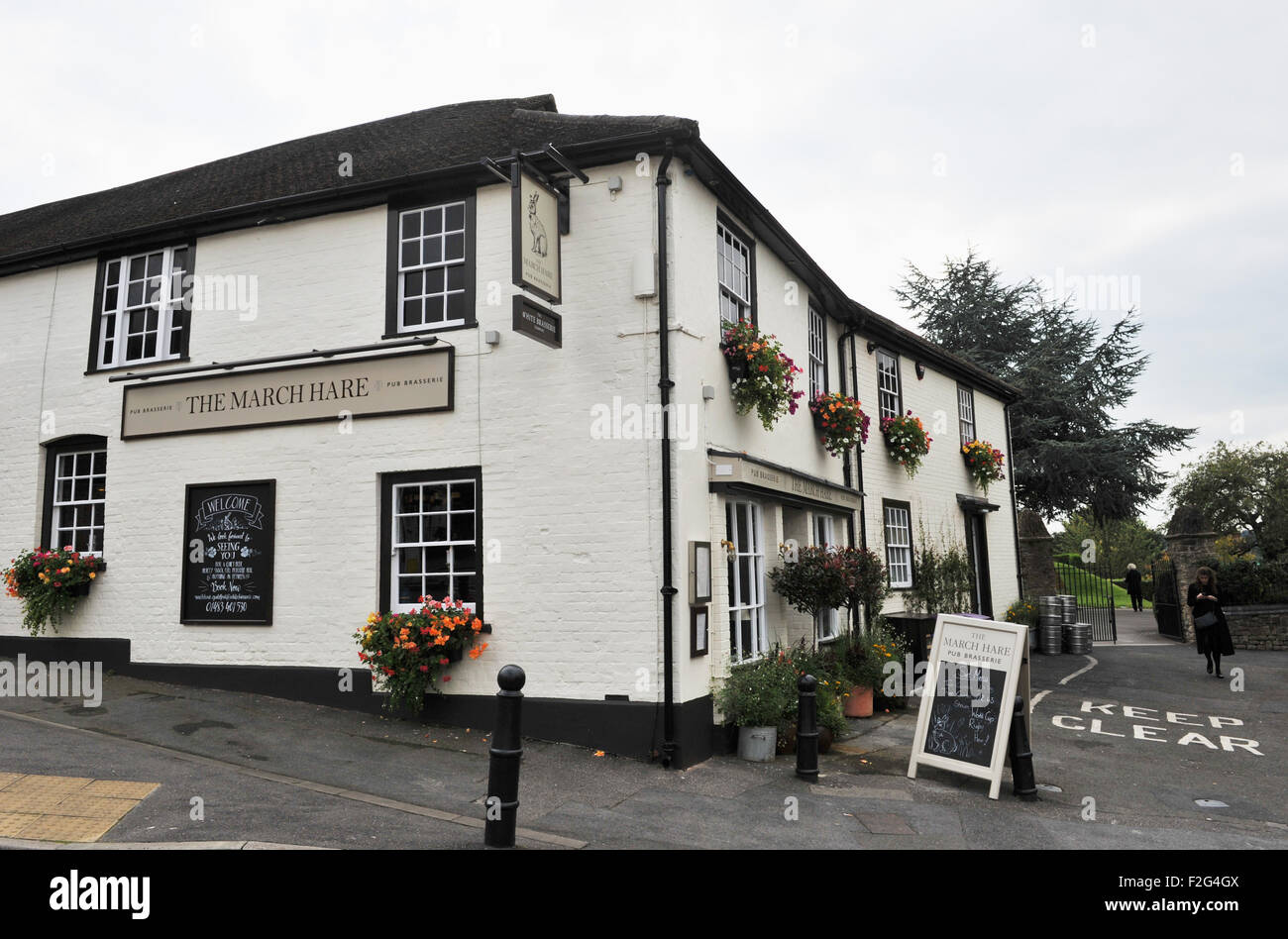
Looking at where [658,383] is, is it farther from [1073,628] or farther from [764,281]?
[1073,628]

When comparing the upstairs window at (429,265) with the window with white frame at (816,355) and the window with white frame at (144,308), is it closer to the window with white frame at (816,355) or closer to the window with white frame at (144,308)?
the window with white frame at (144,308)

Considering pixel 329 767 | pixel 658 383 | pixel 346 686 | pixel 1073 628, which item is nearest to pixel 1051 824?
pixel 658 383

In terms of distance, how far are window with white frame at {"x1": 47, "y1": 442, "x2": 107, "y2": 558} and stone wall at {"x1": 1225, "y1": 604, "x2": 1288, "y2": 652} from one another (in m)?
20.5

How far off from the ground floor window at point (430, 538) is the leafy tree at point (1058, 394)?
24442 mm

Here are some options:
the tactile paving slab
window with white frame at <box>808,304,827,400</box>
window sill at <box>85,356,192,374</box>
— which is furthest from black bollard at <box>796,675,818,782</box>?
window sill at <box>85,356,192,374</box>

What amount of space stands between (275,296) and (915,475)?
11.3 meters

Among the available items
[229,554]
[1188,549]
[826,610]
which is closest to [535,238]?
[229,554]

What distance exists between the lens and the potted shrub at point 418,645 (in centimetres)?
857

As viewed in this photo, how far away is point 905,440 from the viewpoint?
1520 centimetres

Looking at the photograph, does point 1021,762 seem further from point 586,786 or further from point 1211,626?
point 1211,626

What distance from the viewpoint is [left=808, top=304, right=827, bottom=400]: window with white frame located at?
12.9m

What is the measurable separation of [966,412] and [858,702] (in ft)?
33.2

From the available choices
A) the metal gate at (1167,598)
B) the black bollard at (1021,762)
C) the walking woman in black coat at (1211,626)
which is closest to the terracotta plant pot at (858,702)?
the black bollard at (1021,762)
